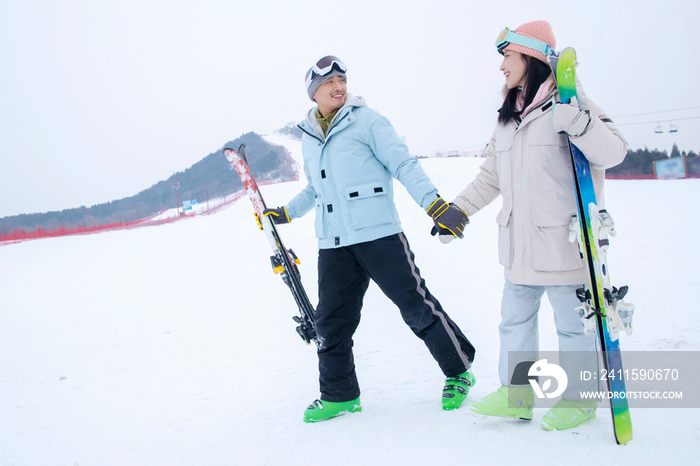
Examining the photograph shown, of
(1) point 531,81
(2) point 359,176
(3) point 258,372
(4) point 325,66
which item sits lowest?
(3) point 258,372

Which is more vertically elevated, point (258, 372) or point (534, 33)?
point (534, 33)

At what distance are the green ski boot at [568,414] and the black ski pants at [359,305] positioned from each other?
18.2 inches

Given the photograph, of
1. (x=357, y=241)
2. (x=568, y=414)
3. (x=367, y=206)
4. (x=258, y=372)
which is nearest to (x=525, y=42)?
(x=367, y=206)

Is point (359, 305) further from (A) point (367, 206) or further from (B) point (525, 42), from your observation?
(B) point (525, 42)

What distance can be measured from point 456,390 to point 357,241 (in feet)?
2.94

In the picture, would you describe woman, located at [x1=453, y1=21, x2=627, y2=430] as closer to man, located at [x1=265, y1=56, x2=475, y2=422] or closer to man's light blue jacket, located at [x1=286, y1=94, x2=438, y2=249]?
man, located at [x1=265, y1=56, x2=475, y2=422]

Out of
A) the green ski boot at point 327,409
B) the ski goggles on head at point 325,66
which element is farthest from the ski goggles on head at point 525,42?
the green ski boot at point 327,409

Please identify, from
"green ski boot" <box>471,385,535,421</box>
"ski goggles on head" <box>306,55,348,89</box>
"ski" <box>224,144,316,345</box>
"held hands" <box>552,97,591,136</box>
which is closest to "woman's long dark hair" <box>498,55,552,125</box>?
"held hands" <box>552,97,591,136</box>

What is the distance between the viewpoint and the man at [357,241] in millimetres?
2090

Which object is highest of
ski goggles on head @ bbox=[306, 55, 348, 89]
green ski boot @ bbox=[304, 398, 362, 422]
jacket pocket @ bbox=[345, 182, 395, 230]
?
ski goggles on head @ bbox=[306, 55, 348, 89]

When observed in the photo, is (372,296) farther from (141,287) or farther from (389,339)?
(141,287)

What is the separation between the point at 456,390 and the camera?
206 cm

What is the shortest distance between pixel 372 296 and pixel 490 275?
5.64 feet

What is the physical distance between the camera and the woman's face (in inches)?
72.7
